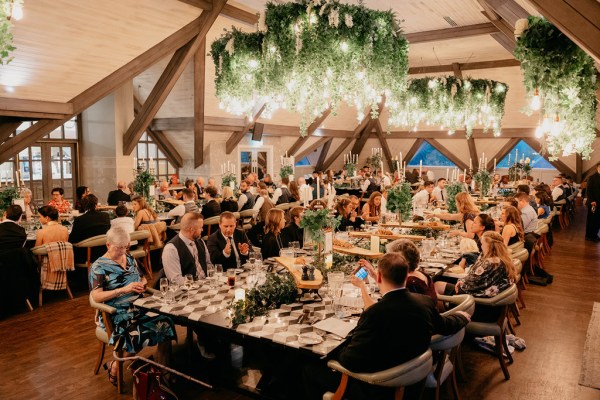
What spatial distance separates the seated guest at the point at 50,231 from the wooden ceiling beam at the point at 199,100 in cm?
550

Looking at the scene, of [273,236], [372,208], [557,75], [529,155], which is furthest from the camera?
[529,155]

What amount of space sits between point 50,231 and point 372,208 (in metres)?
5.30

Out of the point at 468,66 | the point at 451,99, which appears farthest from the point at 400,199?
the point at 468,66

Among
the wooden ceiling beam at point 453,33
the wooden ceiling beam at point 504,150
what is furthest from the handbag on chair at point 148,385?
the wooden ceiling beam at point 504,150

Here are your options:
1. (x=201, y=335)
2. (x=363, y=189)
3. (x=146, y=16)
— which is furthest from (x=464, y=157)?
(x=201, y=335)

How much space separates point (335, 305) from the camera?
352cm

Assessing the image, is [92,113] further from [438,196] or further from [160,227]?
[438,196]

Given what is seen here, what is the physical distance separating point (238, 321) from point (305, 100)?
17.6 feet

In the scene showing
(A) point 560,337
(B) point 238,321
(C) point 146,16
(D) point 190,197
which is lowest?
(A) point 560,337

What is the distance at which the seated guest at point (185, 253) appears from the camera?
439cm

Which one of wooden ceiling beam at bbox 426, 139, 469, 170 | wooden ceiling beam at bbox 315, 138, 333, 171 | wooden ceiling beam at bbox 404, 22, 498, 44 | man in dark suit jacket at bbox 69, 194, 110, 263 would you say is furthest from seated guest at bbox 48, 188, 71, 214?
wooden ceiling beam at bbox 426, 139, 469, 170

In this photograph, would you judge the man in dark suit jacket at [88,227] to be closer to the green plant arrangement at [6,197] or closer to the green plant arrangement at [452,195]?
the green plant arrangement at [6,197]

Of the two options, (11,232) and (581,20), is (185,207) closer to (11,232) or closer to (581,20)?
(11,232)

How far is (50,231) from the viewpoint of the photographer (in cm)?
613
